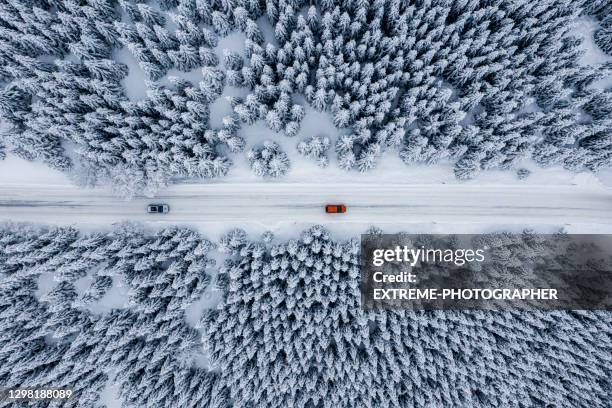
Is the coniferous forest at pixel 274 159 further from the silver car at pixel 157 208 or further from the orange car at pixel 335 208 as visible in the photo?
the orange car at pixel 335 208

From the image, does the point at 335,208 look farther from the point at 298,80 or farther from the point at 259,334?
the point at 259,334

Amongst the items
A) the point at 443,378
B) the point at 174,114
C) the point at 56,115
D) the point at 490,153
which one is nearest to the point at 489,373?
the point at 443,378

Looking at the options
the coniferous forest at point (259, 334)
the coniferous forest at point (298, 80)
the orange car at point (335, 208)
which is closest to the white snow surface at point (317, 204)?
the orange car at point (335, 208)

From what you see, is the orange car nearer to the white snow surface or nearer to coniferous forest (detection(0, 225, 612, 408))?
the white snow surface

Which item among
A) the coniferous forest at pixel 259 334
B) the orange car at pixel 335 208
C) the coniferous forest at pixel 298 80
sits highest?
the coniferous forest at pixel 298 80

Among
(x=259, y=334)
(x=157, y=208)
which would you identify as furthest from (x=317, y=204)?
(x=157, y=208)

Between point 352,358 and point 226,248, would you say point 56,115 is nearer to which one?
point 226,248
